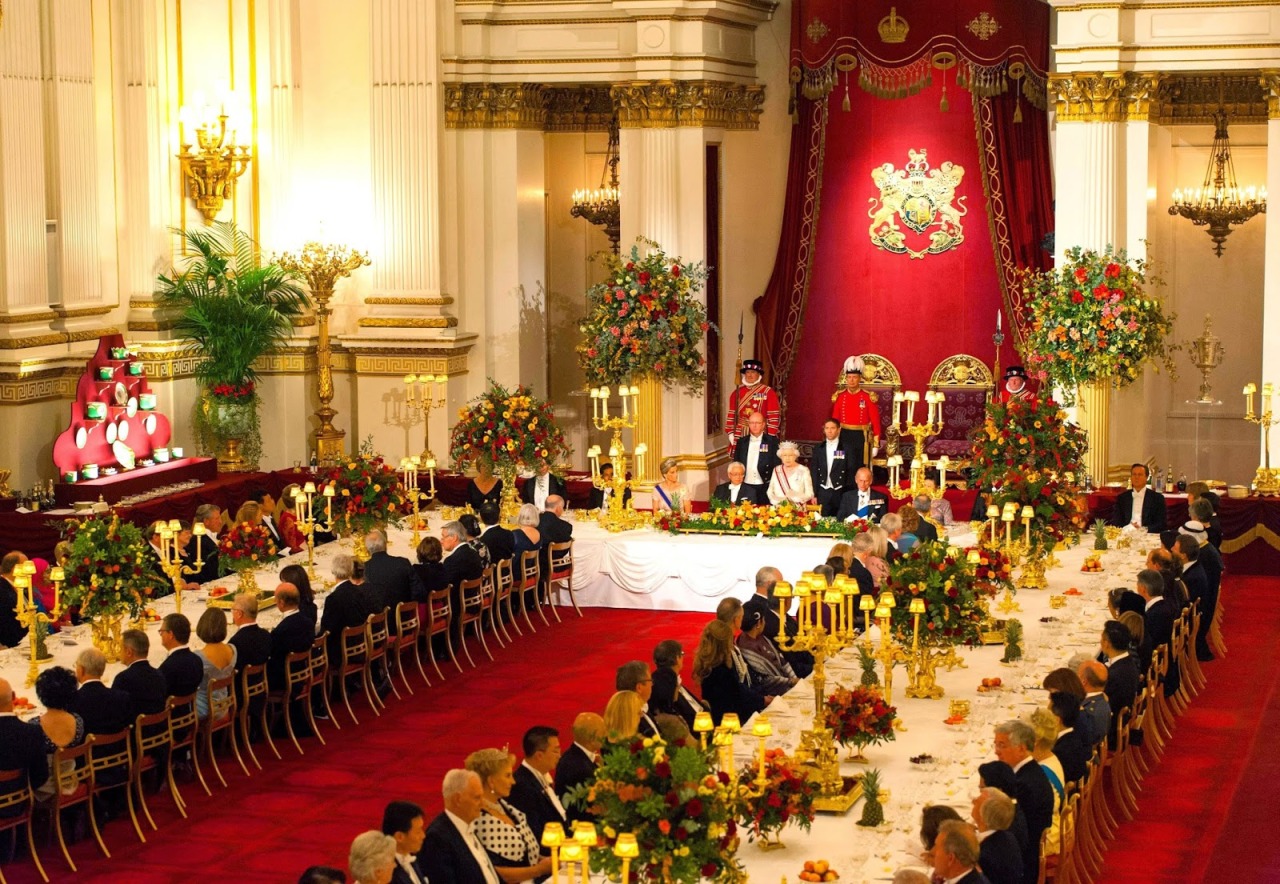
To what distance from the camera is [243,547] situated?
1530 centimetres

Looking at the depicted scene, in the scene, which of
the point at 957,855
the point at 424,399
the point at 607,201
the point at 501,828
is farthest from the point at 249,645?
the point at 607,201

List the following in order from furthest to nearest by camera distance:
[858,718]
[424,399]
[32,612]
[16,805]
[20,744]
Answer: [424,399]
[32,612]
[16,805]
[20,744]
[858,718]

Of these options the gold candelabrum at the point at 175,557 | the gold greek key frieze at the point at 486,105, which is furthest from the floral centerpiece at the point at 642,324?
the gold candelabrum at the point at 175,557

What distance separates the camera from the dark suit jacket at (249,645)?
13.3 meters

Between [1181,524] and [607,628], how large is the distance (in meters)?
5.69

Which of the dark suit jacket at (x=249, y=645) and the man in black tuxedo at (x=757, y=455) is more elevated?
the man in black tuxedo at (x=757, y=455)

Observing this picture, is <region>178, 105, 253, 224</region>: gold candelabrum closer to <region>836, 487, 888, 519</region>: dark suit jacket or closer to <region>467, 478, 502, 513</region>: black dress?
<region>467, 478, 502, 513</region>: black dress

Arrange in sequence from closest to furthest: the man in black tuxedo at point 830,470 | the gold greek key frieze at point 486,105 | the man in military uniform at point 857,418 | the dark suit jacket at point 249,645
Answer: the dark suit jacket at point 249,645
the man in black tuxedo at point 830,470
the man in military uniform at point 857,418
the gold greek key frieze at point 486,105

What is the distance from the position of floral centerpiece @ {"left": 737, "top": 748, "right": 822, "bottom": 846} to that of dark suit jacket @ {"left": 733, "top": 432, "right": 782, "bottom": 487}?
421 inches

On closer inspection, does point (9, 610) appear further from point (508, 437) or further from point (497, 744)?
point (508, 437)

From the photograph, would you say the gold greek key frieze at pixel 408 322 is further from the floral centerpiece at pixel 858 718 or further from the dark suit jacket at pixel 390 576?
the floral centerpiece at pixel 858 718

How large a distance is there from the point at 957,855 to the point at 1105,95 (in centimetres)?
1361

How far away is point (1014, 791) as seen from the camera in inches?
379

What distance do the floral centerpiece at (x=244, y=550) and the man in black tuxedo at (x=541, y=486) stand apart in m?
4.02
